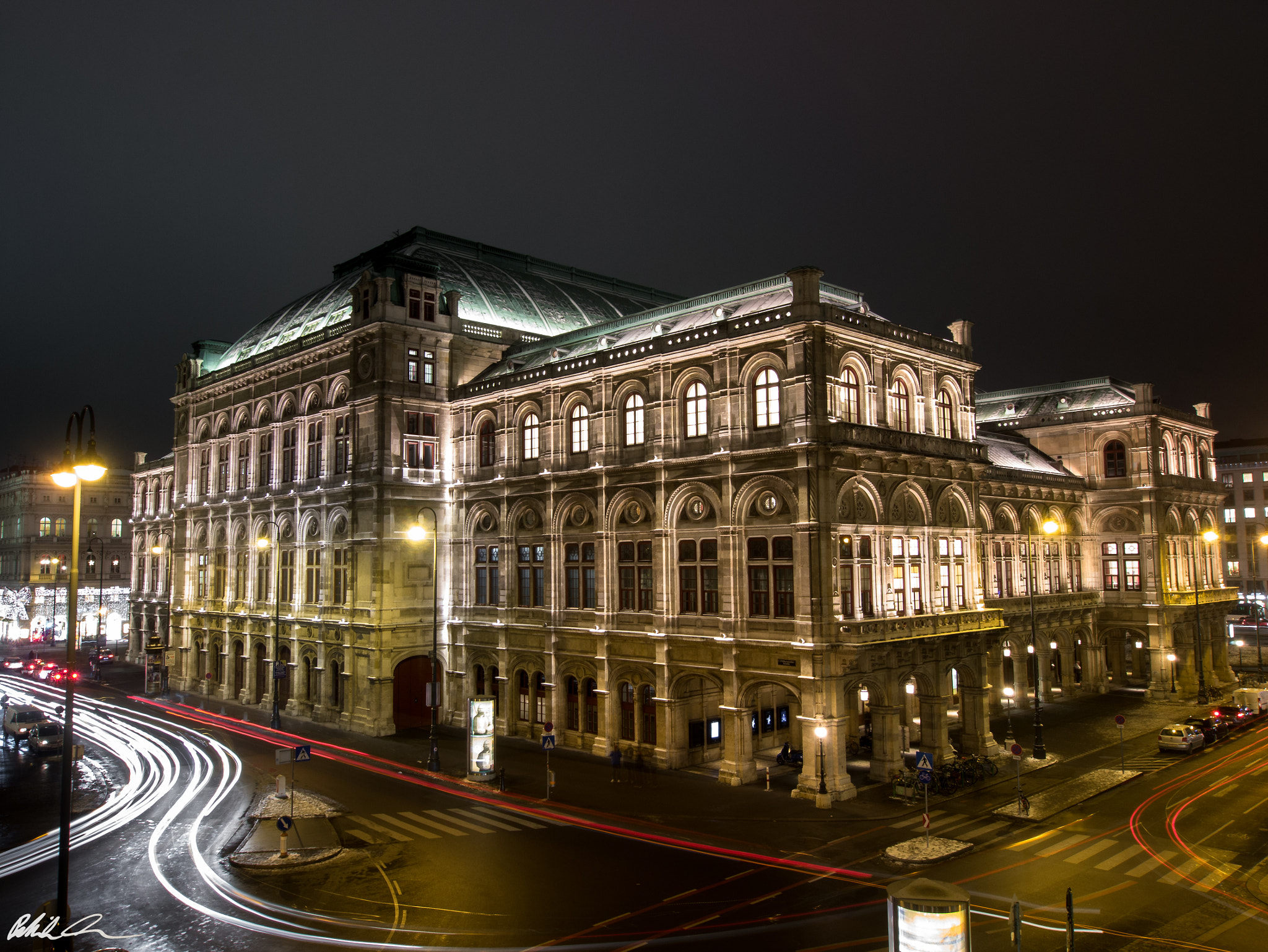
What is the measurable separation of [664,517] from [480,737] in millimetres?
12056

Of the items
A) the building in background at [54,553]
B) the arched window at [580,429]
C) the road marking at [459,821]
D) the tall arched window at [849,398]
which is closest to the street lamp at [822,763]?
the road marking at [459,821]

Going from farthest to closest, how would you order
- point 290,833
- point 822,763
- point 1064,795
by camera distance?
1. point 1064,795
2. point 822,763
3. point 290,833

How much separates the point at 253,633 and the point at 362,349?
20.9 m

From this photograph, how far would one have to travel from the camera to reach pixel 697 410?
40.0 meters

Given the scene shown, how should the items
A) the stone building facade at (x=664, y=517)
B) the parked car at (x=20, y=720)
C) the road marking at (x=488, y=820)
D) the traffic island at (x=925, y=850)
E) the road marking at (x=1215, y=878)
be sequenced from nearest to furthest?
the road marking at (x=1215, y=878) < the traffic island at (x=925, y=850) < the road marking at (x=488, y=820) < the stone building facade at (x=664, y=517) < the parked car at (x=20, y=720)

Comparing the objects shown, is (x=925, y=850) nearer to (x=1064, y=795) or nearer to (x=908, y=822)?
(x=908, y=822)

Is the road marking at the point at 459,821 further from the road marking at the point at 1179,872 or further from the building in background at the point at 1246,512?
the building in background at the point at 1246,512

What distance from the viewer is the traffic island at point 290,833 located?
26500 mm

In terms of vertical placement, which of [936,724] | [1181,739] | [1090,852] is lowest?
[1090,852]

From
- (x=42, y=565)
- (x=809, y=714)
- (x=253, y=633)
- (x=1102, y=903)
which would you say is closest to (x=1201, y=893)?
(x=1102, y=903)

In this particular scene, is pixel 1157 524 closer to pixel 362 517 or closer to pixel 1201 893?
pixel 1201 893

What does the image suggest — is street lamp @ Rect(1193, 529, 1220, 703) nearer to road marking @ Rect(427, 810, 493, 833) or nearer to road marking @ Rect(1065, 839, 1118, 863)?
road marking @ Rect(1065, 839, 1118, 863)

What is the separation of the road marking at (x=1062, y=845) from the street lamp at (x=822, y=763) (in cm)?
775

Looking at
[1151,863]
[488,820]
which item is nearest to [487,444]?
[488,820]
